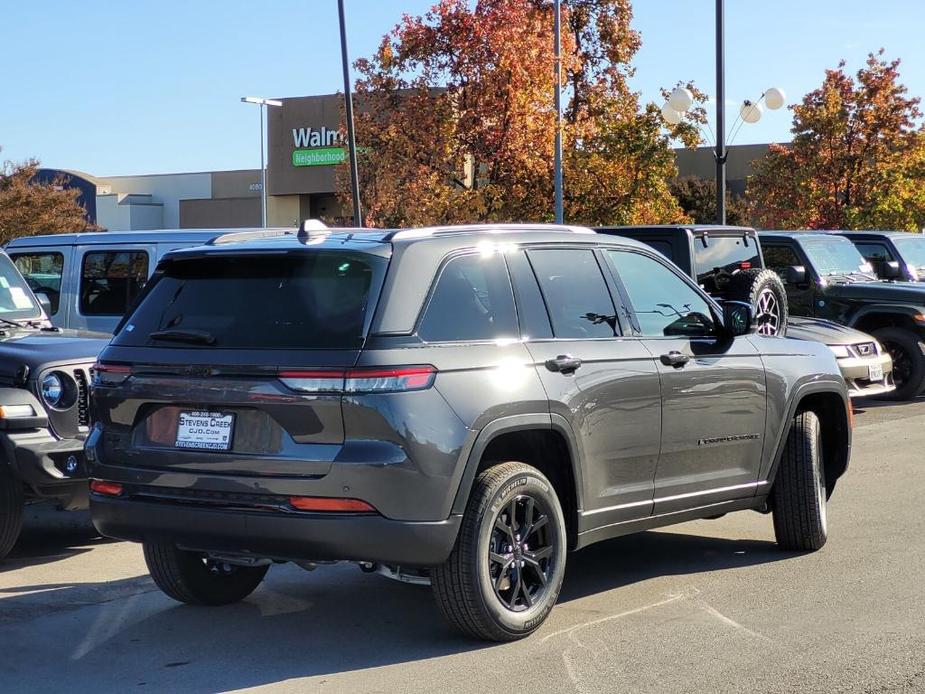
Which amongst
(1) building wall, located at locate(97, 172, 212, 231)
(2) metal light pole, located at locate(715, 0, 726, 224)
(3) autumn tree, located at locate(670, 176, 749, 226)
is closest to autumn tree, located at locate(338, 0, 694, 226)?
(2) metal light pole, located at locate(715, 0, 726, 224)

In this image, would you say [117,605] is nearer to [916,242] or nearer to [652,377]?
[652,377]

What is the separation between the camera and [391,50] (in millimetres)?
26984

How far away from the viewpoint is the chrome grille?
7.90 m

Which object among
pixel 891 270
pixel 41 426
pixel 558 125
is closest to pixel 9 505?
pixel 41 426

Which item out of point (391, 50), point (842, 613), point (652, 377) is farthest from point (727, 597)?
point (391, 50)

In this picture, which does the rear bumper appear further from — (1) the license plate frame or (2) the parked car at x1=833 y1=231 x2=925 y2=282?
(2) the parked car at x1=833 y1=231 x2=925 y2=282

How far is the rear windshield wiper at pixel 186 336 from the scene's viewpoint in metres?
5.75

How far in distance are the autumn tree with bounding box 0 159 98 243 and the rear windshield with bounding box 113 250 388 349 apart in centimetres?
4300

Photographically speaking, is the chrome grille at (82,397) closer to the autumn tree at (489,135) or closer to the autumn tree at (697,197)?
the autumn tree at (489,135)

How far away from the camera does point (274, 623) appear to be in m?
6.39

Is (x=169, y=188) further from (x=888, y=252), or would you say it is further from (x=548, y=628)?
(x=548, y=628)

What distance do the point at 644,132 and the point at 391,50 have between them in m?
5.90

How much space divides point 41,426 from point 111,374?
194 centimetres

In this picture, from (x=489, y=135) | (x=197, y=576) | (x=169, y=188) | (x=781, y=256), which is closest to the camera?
(x=197, y=576)
